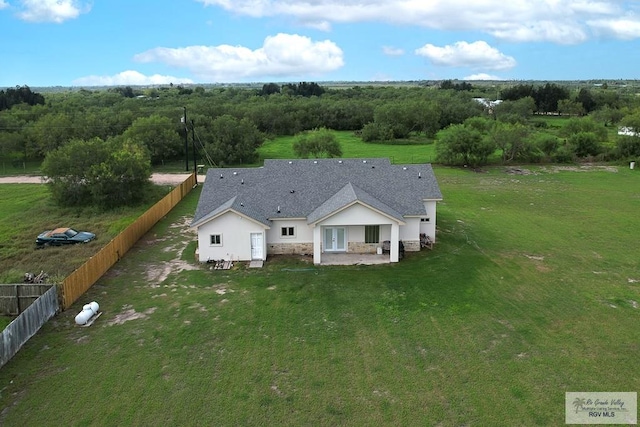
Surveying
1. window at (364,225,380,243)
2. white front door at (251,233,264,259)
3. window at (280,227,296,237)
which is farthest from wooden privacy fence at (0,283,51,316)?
window at (364,225,380,243)

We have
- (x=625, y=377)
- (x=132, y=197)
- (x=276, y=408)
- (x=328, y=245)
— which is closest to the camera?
(x=276, y=408)

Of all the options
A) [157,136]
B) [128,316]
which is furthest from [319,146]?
[128,316]

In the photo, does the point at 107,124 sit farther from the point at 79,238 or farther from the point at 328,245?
the point at 328,245

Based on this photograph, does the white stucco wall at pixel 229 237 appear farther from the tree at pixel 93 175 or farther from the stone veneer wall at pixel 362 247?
the tree at pixel 93 175

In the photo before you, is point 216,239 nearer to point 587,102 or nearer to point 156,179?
point 156,179

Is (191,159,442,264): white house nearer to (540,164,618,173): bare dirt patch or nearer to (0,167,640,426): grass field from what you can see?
(0,167,640,426): grass field

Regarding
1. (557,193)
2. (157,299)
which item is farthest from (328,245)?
(557,193)

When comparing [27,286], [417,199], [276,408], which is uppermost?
[417,199]
